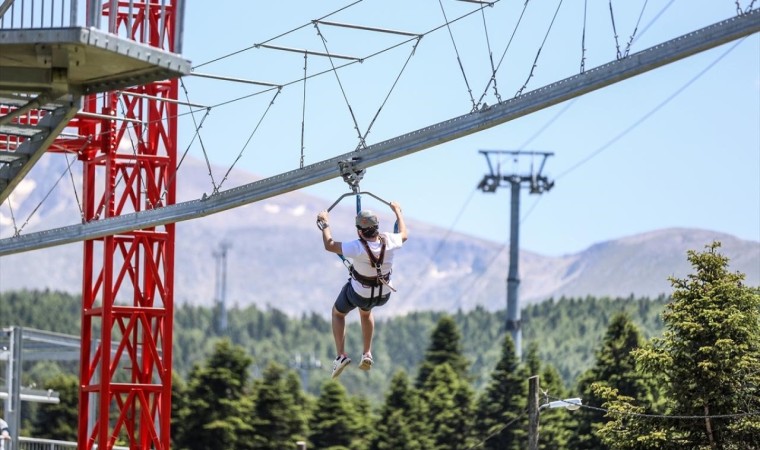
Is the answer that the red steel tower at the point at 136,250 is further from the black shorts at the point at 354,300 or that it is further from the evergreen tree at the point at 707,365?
the black shorts at the point at 354,300

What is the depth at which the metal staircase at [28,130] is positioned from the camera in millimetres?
14844

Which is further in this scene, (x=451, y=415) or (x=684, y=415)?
(x=451, y=415)

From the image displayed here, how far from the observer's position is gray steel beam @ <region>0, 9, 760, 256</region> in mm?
16109

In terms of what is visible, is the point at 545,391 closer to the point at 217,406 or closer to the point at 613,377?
the point at 613,377

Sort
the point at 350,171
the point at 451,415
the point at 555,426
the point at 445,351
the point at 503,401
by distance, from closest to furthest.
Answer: the point at 350,171 < the point at 555,426 < the point at 503,401 < the point at 451,415 < the point at 445,351

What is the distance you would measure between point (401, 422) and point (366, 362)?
4596 cm

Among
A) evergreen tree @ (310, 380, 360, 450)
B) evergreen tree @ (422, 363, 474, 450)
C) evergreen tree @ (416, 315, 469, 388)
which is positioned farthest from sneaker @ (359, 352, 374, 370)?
evergreen tree @ (416, 315, 469, 388)

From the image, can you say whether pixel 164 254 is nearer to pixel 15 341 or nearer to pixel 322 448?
pixel 15 341

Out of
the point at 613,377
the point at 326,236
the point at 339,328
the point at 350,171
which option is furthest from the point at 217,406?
the point at 326,236

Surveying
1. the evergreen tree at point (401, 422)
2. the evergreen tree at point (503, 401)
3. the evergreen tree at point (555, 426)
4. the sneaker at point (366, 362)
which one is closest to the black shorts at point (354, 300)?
the sneaker at point (366, 362)

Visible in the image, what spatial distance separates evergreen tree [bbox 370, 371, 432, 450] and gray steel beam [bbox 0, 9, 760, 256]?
38638mm

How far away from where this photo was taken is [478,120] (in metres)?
18.0

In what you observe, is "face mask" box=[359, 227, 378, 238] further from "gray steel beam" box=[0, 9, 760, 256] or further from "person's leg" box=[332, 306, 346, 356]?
"gray steel beam" box=[0, 9, 760, 256]

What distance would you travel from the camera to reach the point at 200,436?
62250 mm
